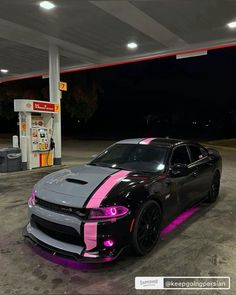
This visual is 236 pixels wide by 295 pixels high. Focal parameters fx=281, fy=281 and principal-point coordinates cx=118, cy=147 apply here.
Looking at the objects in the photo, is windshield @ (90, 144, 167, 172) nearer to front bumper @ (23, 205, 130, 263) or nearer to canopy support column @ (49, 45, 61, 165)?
front bumper @ (23, 205, 130, 263)

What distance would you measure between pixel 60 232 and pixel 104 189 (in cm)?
69

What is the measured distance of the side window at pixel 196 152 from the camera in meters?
5.03

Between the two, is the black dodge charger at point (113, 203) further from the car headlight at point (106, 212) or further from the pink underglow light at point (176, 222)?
the pink underglow light at point (176, 222)

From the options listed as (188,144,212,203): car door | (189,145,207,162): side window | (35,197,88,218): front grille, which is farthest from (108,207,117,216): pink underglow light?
(189,145,207,162): side window

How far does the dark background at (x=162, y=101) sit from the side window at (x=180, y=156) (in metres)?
22.1

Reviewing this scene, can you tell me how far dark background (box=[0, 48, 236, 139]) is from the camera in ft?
120

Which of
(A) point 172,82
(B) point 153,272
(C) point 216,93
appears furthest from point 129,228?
(C) point 216,93

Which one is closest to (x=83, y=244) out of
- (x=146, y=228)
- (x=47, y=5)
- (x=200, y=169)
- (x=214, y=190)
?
(x=146, y=228)

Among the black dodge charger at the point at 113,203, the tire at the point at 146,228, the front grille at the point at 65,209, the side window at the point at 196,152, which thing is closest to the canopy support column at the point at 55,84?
the black dodge charger at the point at 113,203

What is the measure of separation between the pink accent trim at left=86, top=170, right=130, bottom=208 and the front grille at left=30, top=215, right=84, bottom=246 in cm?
34

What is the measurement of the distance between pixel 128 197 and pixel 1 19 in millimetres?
7347

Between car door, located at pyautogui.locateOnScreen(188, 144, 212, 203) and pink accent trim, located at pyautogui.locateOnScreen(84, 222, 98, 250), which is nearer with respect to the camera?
pink accent trim, located at pyautogui.locateOnScreen(84, 222, 98, 250)

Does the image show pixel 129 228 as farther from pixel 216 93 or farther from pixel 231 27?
pixel 216 93

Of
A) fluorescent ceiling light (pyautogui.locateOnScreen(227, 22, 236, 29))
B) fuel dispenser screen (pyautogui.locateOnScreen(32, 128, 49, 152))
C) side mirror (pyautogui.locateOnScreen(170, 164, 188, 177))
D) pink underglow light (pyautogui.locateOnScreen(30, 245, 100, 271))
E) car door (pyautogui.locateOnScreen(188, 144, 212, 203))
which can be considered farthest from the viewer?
fuel dispenser screen (pyautogui.locateOnScreen(32, 128, 49, 152))
